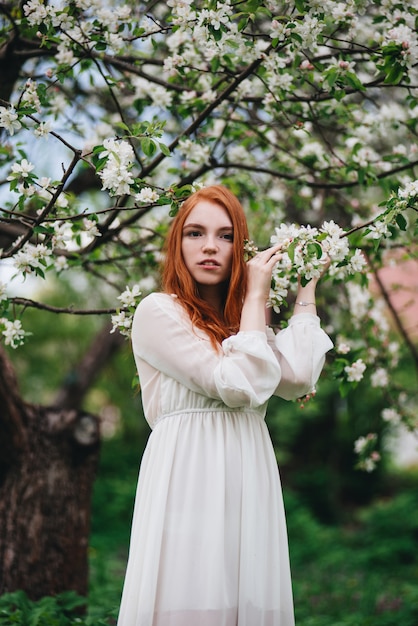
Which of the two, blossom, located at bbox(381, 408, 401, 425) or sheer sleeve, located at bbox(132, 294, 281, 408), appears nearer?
sheer sleeve, located at bbox(132, 294, 281, 408)

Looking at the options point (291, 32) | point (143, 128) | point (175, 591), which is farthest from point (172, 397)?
point (291, 32)

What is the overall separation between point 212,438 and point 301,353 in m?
0.38

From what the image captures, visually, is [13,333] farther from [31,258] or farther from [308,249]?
[308,249]

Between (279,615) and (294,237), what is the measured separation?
1155 mm

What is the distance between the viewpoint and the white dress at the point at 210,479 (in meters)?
2.05

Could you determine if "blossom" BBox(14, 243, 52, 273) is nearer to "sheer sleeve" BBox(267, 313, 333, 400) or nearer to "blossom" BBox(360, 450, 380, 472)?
"sheer sleeve" BBox(267, 313, 333, 400)

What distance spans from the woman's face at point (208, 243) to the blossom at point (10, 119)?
0.66 metres

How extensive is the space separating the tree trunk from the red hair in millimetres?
1583

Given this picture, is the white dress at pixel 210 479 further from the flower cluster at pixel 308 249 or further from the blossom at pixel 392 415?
the blossom at pixel 392 415

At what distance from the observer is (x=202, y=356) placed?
2.12m

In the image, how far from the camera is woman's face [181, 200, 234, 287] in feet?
7.65

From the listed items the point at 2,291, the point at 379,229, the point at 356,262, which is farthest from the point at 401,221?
the point at 2,291

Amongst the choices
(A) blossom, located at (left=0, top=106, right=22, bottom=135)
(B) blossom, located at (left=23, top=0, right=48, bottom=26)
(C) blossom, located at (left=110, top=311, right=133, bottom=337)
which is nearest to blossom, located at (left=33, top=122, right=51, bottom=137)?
(A) blossom, located at (left=0, top=106, right=22, bottom=135)

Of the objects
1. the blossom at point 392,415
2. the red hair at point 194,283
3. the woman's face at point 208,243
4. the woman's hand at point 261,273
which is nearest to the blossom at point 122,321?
the red hair at point 194,283
